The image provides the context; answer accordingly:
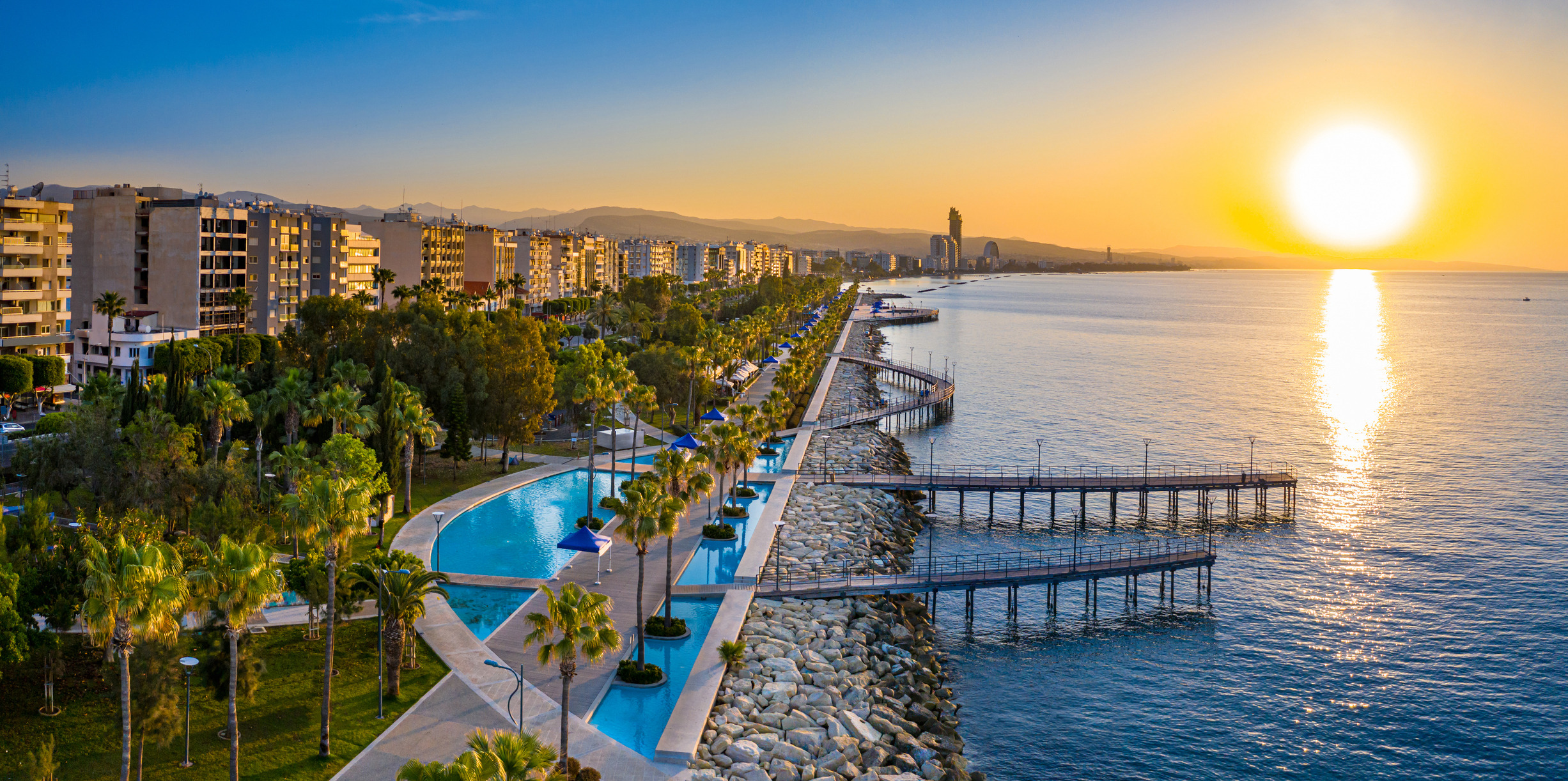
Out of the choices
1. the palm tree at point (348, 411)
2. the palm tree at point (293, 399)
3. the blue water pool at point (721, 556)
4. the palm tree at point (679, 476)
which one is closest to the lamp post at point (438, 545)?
the palm tree at point (348, 411)

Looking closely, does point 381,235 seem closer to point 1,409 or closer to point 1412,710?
point 1,409

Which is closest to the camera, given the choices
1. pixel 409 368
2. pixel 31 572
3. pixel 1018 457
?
pixel 31 572

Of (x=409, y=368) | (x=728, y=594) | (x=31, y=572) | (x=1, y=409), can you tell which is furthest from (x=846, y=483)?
(x=1, y=409)

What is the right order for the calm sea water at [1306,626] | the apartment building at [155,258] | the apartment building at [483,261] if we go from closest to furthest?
the calm sea water at [1306,626], the apartment building at [155,258], the apartment building at [483,261]

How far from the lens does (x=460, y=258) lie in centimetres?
17550

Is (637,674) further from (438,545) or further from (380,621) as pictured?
(438,545)

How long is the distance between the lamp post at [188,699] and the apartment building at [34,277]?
67445 mm

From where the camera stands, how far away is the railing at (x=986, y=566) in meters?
48.3

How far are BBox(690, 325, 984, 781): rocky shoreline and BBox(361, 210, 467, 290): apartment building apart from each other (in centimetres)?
11275

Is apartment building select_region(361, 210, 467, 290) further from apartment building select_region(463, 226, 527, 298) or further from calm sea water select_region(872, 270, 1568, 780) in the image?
calm sea water select_region(872, 270, 1568, 780)

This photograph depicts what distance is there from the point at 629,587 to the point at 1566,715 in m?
37.7

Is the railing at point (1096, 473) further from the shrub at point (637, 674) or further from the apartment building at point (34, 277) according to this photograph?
the apartment building at point (34, 277)

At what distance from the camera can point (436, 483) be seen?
63.7 metres

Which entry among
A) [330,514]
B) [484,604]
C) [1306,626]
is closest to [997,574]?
[1306,626]
